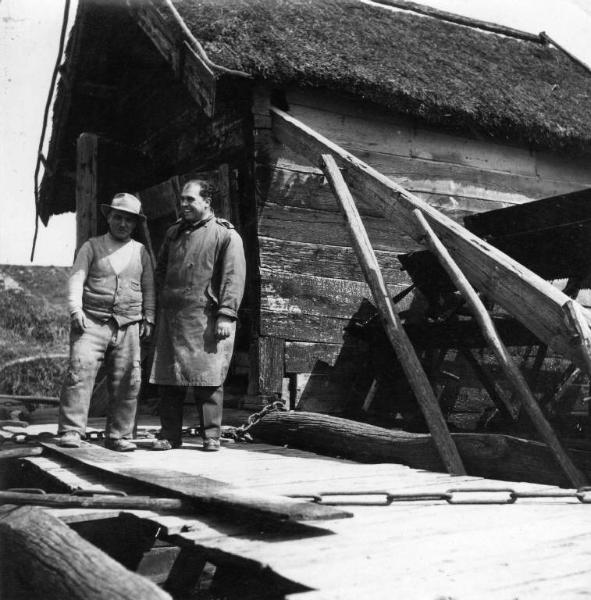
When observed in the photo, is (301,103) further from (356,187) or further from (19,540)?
(19,540)

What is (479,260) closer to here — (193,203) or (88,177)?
(193,203)

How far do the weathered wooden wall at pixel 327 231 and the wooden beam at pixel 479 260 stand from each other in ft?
2.28

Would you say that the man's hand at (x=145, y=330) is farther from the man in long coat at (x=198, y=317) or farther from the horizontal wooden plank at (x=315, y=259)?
the horizontal wooden plank at (x=315, y=259)

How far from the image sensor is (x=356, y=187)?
575cm

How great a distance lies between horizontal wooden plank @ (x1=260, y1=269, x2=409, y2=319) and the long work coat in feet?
4.64

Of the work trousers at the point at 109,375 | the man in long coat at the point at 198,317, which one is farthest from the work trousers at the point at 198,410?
the work trousers at the point at 109,375

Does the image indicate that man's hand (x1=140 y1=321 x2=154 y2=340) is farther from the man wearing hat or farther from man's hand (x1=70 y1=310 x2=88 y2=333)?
man's hand (x1=70 y1=310 x2=88 y2=333)

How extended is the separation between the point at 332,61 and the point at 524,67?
301 cm

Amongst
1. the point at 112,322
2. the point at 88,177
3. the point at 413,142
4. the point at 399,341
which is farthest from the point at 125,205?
the point at 413,142

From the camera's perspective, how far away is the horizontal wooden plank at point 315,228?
678cm

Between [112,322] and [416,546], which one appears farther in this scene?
[112,322]

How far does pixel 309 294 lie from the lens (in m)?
6.87

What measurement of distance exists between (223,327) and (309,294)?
193 centimetres

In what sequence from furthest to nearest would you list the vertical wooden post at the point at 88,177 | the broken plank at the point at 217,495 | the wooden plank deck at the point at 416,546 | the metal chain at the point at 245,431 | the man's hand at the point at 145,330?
1. the vertical wooden post at the point at 88,177
2. the metal chain at the point at 245,431
3. the man's hand at the point at 145,330
4. the broken plank at the point at 217,495
5. the wooden plank deck at the point at 416,546
